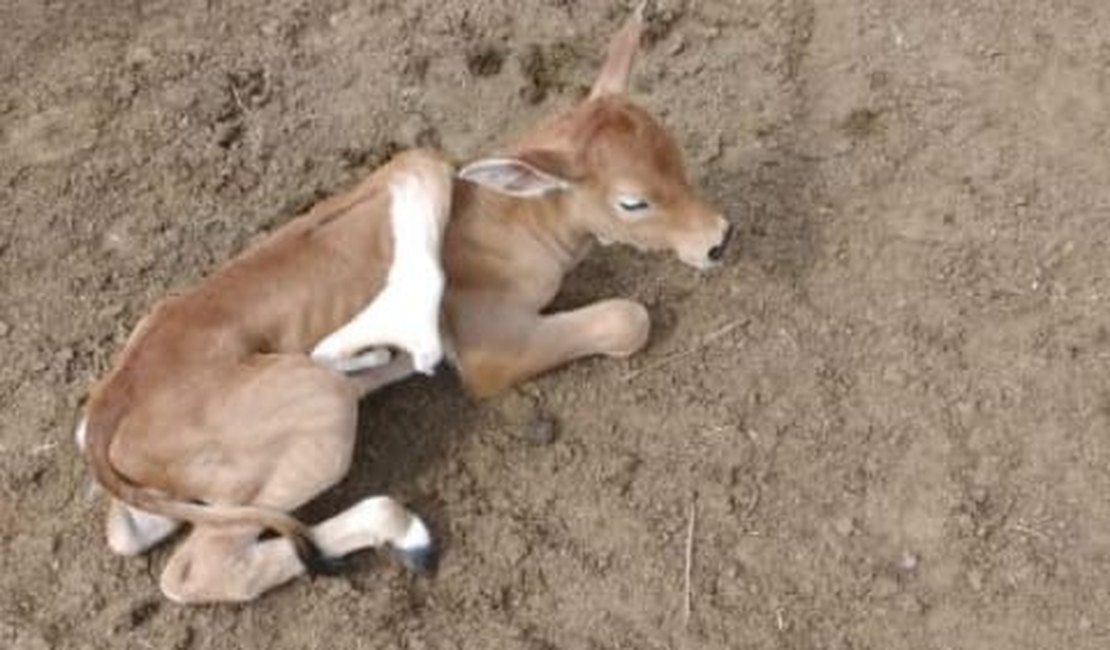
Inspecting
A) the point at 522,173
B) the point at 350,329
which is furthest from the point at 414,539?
the point at 522,173

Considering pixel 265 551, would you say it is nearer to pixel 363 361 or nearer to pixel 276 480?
pixel 276 480

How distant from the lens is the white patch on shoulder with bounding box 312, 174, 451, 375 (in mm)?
6383

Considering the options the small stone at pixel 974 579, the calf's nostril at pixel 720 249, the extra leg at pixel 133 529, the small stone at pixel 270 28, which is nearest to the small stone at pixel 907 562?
the small stone at pixel 974 579

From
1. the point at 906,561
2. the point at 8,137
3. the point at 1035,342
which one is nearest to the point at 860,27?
the point at 1035,342

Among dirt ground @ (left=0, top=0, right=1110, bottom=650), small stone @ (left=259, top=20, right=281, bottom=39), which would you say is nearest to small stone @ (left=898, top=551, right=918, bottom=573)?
dirt ground @ (left=0, top=0, right=1110, bottom=650)

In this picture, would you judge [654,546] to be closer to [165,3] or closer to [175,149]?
[175,149]

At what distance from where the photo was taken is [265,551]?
627cm

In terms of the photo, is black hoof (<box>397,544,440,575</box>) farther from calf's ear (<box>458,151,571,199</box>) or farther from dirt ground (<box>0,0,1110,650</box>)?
calf's ear (<box>458,151,571,199</box>)

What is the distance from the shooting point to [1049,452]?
6516 mm

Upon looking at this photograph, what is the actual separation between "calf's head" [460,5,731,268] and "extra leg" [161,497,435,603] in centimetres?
117

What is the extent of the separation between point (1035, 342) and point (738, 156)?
1340 millimetres

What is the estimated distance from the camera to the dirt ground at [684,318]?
634cm

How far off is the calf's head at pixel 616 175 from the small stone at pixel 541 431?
0.69 meters

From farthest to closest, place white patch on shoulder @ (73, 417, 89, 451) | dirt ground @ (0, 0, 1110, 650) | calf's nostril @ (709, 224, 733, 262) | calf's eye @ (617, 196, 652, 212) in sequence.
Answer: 1. calf's nostril @ (709, 224, 733, 262)
2. calf's eye @ (617, 196, 652, 212)
3. dirt ground @ (0, 0, 1110, 650)
4. white patch on shoulder @ (73, 417, 89, 451)
